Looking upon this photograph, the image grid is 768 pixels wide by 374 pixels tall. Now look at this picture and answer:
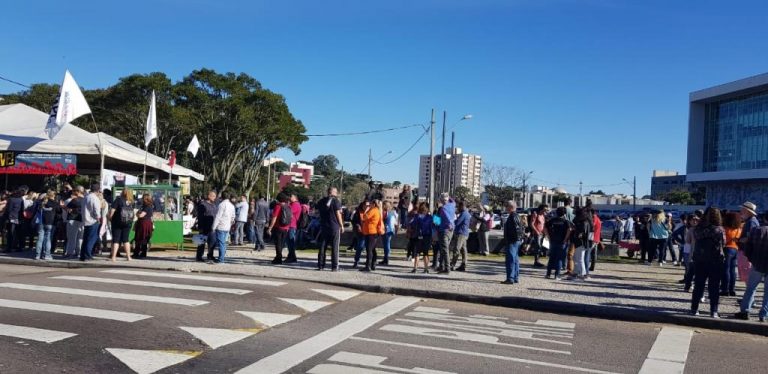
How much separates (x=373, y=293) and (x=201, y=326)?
446cm

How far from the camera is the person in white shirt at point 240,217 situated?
20.8 meters

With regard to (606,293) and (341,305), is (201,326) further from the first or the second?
(606,293)

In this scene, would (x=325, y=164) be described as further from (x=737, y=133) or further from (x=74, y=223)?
(x=74, y=223)

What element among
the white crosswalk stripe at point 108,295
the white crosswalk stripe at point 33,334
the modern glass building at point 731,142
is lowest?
the white crosswalk stripe at point 33,334

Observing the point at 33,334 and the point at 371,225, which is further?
the point at 371,225

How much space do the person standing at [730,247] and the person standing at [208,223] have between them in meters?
10.5

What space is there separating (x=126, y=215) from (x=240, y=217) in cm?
621

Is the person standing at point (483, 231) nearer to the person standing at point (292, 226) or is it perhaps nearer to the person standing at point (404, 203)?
the person standing at point (404, 203)

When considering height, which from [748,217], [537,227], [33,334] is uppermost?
[748,217]

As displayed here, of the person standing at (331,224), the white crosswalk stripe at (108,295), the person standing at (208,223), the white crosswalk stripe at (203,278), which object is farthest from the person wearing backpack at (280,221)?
the white crosswalk stripe at (108,295)

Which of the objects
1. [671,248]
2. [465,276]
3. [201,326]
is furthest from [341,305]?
[671,248]

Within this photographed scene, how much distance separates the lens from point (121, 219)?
1484cm

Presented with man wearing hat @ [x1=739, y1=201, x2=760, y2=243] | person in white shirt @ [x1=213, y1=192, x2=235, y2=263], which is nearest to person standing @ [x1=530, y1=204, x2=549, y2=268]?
man wearing hat @ [x1=739, y1=201, x2=760, y2=243]

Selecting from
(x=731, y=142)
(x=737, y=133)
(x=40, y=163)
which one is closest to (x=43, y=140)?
(x=40, y=163)
